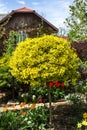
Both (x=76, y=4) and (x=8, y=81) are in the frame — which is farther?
(x=76, y=4)

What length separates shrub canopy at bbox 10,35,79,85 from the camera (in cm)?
868

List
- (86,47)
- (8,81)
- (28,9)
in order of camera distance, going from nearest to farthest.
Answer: (8,81), (86,47), (28,9)

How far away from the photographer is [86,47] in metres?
17.1

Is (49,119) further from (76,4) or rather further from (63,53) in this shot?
(76,4)

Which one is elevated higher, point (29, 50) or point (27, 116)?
point (29, 50)

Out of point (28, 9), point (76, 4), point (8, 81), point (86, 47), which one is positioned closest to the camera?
point (8, 81)

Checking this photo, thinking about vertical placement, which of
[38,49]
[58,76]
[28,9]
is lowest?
[28,9]

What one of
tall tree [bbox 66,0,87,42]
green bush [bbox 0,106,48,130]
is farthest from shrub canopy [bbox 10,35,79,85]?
tall tree [bbox 66,0,87,42]

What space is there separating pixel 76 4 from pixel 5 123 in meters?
17.4

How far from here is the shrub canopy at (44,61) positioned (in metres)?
8.68

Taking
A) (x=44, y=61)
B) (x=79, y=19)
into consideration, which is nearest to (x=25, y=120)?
(x=44, y=61)

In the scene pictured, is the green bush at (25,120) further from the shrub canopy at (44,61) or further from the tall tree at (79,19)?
the tall tree at (79,19)

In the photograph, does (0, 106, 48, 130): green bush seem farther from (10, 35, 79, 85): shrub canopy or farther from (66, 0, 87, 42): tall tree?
(66, 0, 87, 42): tall tree

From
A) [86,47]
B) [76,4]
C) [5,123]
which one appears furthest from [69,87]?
[76,4]
